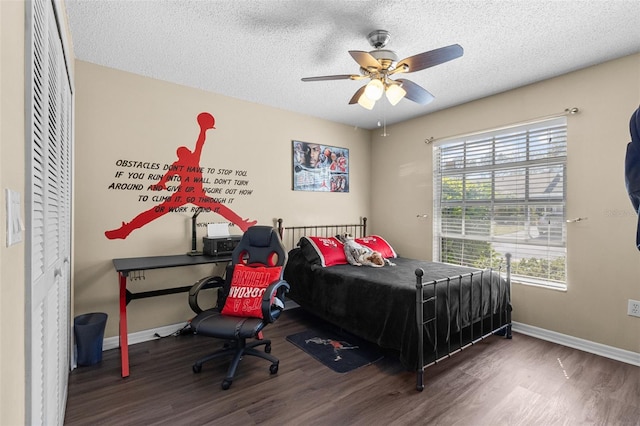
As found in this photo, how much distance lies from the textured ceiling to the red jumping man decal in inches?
23.4

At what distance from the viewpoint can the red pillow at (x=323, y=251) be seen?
354cm

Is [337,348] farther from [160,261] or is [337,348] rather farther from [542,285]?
[542,285]

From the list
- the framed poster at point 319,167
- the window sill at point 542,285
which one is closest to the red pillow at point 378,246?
the framed poster at point 319,167

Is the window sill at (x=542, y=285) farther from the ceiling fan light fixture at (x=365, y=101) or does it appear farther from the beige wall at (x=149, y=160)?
the beige wall at (x=149, y=160)

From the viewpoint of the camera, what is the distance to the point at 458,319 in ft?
8.55

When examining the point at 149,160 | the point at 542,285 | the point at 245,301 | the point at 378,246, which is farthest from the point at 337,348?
the point at 149,160

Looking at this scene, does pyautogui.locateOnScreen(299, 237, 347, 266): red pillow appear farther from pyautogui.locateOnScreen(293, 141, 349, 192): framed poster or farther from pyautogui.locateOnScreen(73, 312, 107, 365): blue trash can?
pyautogui.locateOnScreen(73, 312, 107, 365): blue trash can

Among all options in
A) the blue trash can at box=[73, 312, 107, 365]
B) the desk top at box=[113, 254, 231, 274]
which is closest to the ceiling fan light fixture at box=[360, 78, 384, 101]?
the desk top at box=[113, 254, 231, 274]

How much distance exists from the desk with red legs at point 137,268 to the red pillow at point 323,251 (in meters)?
0.99

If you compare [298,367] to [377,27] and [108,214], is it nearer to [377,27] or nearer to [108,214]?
[108,214]

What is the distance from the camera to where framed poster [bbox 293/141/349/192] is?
13.6ft

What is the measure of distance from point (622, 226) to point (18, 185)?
12.5ft

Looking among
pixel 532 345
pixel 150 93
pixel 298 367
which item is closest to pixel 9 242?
pixel 298 367

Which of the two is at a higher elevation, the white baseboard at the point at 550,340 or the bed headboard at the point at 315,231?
the bed headboard at the point at 315,231
